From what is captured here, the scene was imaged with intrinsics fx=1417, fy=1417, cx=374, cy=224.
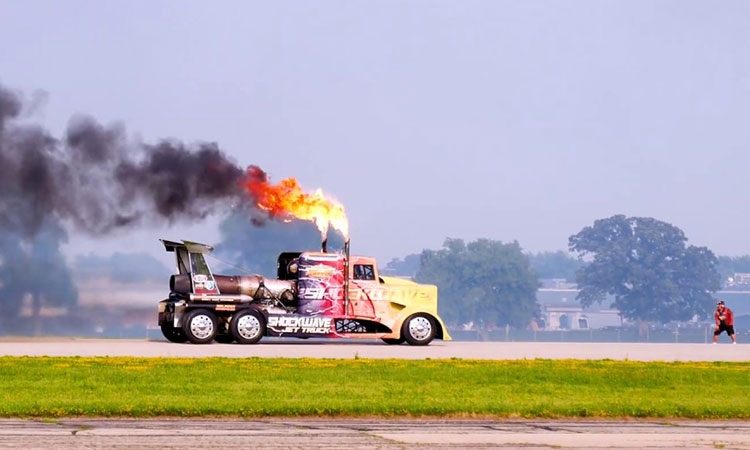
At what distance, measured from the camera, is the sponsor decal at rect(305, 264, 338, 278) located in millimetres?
41219

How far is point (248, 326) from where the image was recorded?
133 ft

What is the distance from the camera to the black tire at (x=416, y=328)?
41656 mm

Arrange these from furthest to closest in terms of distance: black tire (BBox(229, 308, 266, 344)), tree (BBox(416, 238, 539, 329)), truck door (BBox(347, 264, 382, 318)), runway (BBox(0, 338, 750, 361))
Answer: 1. tree (BBox(416, 238, 539, 329))
2. truck door (BBox(347, 264, 382, 318))
3. black tire (BBox(229, 308, 266, 344))
4. runway (BBox(0, 338, 750, 361))

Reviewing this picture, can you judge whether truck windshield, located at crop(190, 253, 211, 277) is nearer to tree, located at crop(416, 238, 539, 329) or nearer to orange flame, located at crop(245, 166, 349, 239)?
orange flame, located at crop(245, 166, 349, 239)

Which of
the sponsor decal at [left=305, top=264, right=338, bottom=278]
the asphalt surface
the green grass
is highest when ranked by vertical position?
the sponsor decal at [left=305, top=264, right=338, bottom=278]

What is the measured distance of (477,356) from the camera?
121 ft

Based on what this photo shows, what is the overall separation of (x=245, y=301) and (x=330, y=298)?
96.9 inches

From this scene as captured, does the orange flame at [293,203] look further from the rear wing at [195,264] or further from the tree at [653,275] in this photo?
the tree at [653,275]

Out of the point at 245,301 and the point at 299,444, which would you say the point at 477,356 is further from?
the point at 299,444

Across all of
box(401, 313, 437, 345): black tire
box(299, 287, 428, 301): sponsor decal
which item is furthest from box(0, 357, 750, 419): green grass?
box(401, 313, 437, 345): black tire

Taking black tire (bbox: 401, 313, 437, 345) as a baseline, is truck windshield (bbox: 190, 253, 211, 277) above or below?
above

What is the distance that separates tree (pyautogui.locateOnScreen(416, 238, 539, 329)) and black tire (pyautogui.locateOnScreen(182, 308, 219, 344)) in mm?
135841

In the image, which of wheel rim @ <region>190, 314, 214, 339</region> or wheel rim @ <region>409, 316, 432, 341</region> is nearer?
wheel rim @ <region>190, 314, 214, 339</region>

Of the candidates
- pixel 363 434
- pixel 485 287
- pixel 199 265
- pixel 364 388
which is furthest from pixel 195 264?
pixel 485 287
